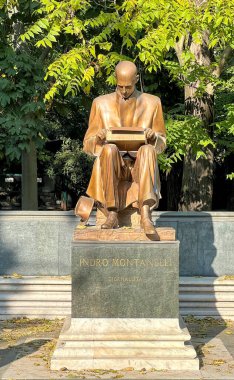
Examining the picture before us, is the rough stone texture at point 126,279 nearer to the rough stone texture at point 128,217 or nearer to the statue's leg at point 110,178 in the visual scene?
the statue's leg at point 110,178

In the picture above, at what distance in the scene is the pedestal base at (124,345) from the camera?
796cm

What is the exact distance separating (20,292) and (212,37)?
16.8 feet

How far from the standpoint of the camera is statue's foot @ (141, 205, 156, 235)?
832cm

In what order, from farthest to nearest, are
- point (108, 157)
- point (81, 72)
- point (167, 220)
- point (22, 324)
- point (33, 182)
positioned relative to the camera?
point (33, 182) < point (81, 72) < point (167, 220) < point (22, 324) < point (108, 157)

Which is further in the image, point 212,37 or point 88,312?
point 212,37

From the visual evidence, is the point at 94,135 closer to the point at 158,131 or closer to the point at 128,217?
the point at 158,131

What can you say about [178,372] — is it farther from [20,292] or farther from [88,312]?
[20,292]

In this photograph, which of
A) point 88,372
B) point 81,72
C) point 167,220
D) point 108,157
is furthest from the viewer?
point 81,72

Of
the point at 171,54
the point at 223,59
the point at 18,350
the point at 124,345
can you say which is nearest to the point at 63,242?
the point at 18,350

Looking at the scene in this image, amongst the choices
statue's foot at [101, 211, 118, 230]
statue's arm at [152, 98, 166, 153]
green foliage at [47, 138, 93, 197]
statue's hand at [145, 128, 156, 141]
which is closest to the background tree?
statue's arm at [152, 98, 166, 153]

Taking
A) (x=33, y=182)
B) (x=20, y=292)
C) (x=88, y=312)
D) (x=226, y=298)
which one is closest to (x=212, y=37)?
(x=226, y=298)

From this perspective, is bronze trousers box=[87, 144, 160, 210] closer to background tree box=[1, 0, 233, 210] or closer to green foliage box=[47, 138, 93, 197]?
background tree box=[1, 0, 233, 210]

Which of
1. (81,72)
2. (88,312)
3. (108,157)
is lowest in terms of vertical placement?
(88,312)

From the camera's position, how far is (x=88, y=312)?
27.3 feet
